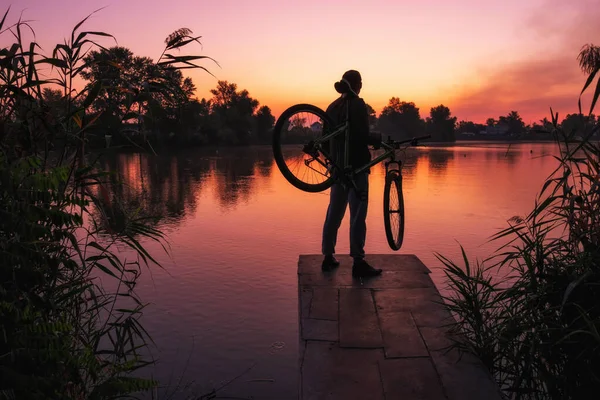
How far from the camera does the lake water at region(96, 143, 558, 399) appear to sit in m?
4.89

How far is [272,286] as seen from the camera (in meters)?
7.41

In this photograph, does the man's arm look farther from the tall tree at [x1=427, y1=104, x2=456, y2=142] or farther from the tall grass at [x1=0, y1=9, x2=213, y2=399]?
the tall tree at [x1=427, y1=104, x2=456, y2=142]

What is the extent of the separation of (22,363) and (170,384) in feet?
7.40

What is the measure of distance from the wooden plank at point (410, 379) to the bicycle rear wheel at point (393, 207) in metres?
2.40

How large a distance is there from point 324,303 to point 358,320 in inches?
20.0

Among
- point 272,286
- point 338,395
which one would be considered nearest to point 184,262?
point 272,286

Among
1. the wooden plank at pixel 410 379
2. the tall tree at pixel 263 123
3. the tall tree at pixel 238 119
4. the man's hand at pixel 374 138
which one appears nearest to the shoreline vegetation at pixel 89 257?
the wooden plank at pixel 410 379

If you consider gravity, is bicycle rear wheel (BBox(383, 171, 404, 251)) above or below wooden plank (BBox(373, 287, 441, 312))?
above

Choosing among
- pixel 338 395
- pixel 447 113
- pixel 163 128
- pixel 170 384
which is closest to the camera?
pixel 338 395

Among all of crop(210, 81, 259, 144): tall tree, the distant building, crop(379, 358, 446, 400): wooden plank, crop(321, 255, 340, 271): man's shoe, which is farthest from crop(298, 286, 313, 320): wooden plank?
the distant building

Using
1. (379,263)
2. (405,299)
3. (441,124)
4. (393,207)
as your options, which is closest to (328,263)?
(379,263)

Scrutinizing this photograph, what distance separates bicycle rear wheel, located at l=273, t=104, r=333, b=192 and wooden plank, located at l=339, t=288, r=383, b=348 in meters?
1.34

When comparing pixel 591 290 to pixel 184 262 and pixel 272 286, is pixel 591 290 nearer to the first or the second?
pixel 272 286

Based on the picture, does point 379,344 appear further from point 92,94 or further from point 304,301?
point 92,94
